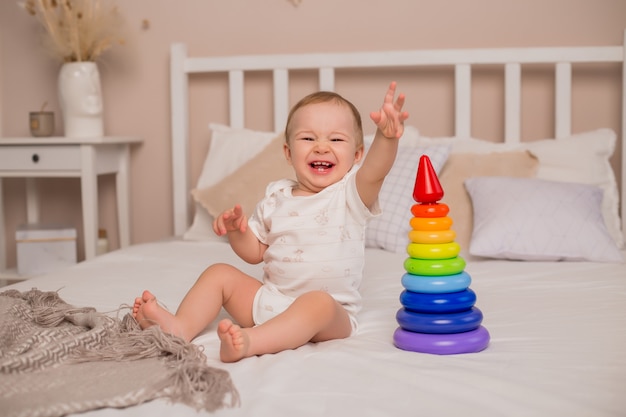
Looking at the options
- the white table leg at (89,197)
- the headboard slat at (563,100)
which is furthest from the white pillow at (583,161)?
the white table leg at (89,197)

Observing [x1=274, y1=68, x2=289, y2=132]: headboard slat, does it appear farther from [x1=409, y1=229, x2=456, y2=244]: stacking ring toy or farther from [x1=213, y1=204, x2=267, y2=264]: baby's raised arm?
[x1=409, y1=229, x2=456, y2=244]: stacking ring toy

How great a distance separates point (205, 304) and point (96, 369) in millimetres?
276

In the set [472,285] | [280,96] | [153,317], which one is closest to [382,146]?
[153,317]

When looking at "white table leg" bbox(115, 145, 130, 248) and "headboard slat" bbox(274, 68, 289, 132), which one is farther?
"white table leg" bbox(115, 145, 130, 248)

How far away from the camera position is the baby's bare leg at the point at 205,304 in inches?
45.5

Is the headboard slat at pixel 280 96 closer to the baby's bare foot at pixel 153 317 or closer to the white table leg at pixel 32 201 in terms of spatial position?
the white table leg at pixel 32 201

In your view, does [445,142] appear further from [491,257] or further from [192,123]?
[192,123]

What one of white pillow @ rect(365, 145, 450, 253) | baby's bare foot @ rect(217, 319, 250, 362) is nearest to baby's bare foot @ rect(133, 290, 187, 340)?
baby's bare foot @ rect(217, 319, 250, 362)

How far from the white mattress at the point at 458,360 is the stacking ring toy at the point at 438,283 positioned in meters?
0.09

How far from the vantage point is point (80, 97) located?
2.45m

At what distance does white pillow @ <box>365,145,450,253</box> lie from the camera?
1.93 meters

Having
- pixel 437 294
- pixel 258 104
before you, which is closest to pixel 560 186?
pixel 437 294

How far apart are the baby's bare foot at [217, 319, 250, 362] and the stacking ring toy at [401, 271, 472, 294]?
0.83ft

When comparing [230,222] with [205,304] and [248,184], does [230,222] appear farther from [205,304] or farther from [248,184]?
[248,184]
